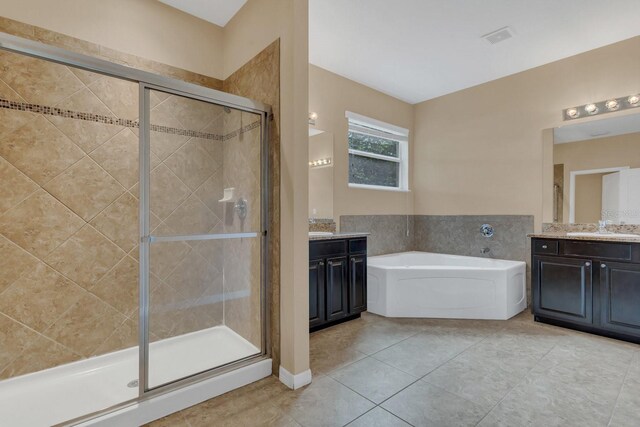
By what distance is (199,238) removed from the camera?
2203mm

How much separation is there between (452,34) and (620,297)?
9.38ft

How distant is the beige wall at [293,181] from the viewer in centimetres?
214

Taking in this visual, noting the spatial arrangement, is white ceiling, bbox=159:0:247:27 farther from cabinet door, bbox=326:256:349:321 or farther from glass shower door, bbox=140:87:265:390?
cabinet door, bbox=326:256:349:321

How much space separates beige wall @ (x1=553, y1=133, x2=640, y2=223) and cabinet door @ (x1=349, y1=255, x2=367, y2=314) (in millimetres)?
2409

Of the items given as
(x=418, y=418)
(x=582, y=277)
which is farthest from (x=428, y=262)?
(x=418, y=418)

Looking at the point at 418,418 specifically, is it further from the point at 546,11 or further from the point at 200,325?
the point at 546,11

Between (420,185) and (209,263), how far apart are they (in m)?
3.66

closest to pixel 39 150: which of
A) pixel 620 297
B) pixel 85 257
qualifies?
pixel 85 257

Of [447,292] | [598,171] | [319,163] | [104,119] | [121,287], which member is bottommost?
[447,292]

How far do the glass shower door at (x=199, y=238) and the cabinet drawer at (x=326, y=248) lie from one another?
78cm

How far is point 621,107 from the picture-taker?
3355mm

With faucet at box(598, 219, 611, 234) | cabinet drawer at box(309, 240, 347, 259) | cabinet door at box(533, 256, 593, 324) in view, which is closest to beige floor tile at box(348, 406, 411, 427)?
cabinet drawer at box(309, 240, 347, 259)

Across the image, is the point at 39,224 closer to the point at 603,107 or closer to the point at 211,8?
the point at 211,8

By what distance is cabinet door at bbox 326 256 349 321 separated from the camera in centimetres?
318
